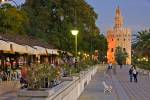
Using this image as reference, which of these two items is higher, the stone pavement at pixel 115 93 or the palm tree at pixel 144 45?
the palm tree at pixel 144 45

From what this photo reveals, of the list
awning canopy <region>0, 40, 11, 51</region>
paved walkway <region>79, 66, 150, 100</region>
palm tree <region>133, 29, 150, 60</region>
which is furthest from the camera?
palm tree <region>133, 29, 150, 60</region>

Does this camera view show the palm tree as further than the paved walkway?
Yes

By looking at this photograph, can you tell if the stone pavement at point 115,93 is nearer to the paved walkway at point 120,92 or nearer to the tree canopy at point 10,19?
the paved walkway at point 120,92

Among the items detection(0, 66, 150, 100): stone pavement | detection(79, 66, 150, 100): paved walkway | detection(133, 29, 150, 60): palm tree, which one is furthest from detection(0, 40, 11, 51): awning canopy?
detection(133, 29, 150, 60): palm tree

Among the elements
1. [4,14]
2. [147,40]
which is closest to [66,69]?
[4,14]

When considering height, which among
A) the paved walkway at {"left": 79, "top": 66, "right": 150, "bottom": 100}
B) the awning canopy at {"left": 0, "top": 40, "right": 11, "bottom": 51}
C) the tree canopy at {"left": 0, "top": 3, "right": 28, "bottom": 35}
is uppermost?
the tree canopy at {"left": 0, "top": 3, "right": 28, "bottom": 35}

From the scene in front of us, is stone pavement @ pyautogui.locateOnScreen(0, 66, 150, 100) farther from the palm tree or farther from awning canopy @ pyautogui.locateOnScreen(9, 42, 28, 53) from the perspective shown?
the palm tree

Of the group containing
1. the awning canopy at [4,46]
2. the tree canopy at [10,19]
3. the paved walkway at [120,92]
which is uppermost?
the tree canopy at [10,19]

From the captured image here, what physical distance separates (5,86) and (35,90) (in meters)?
9.96

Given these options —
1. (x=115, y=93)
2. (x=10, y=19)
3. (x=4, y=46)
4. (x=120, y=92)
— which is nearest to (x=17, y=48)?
(x=4, y=46)

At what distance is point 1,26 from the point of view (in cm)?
4916

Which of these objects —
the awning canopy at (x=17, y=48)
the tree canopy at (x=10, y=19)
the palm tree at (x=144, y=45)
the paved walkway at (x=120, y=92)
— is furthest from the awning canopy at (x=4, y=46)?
the palm tree at (x=144, y=45)

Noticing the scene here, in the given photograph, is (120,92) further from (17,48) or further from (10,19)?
(10,19)

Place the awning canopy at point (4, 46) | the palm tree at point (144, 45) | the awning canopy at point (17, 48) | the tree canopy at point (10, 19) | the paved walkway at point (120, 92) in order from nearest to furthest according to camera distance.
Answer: the awning canopy at point (4, 46), the awning canopy at point (17, 48), the paved walkway at point (120, 92), the tree canopy at point (10, 19), the palm tree at point (144, 45)
